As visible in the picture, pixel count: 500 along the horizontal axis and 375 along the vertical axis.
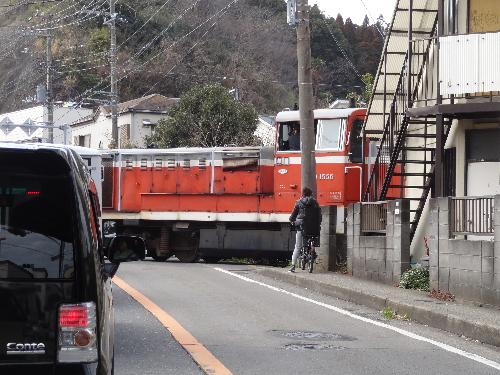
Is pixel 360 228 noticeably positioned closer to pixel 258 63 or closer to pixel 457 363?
pixel 457 363

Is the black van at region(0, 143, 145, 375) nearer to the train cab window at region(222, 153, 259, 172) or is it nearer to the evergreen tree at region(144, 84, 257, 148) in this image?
the train cab window at region(222, 153, 259, 172)

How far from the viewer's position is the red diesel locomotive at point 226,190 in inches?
854

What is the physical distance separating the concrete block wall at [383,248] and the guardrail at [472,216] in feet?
6.25

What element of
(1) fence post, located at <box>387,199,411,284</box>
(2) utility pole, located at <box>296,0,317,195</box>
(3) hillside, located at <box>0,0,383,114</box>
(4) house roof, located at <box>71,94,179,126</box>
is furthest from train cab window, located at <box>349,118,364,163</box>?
(3) hillside, located at <box>0,0,383,114</box>

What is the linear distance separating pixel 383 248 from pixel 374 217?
1199mm

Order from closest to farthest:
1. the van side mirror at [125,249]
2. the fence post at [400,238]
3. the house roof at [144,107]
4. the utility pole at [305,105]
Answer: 1. the van side mirror at [125,249]
2. the fence post at [400,238]
3. the utility pole at [305,105]
4. the house roof at [144,107]

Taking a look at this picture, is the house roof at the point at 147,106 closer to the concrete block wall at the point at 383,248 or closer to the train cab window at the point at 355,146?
the train cab window at the point at 355,146

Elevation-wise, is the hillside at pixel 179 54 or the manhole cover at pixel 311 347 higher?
the hillside at pixel 179 54

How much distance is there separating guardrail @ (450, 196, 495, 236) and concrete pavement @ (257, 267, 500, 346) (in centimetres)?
118

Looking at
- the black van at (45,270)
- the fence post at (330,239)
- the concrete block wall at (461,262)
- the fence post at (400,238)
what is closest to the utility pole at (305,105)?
the fence post at (330,239)

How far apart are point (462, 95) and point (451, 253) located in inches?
166

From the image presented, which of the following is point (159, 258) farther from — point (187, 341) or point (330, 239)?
point (187, 341)

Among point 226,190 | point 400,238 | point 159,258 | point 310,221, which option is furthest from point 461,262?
point 159,258

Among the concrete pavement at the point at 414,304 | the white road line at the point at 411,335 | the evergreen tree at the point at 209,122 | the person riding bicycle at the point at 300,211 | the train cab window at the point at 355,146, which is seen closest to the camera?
the white road line at the point at 411,335
